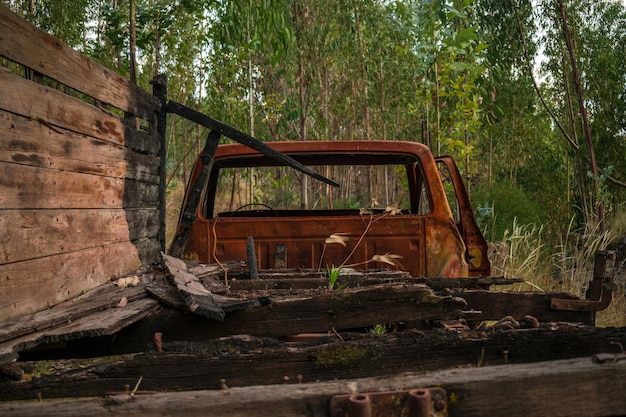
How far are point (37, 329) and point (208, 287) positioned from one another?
2.99ft

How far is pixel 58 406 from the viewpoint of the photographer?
153 centimetres

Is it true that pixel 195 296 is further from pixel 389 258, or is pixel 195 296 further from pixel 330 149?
pixel 330 149

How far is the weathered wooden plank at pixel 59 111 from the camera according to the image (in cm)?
243

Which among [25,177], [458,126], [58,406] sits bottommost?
[58,406]

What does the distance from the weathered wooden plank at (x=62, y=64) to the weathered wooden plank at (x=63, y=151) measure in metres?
0.24

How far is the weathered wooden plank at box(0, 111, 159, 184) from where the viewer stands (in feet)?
7.95

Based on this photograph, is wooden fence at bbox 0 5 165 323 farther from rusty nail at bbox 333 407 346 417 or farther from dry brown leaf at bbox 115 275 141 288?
rusty nail at bbox 333 407 346 417

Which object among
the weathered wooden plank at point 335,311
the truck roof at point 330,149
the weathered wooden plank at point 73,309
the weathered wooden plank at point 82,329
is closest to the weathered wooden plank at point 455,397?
the weathered wooden plank at point 82,329

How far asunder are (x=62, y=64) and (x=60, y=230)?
29.4 inches

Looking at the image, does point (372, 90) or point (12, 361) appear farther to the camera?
point (372, 90)

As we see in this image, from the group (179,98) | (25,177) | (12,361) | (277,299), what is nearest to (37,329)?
(12,361)

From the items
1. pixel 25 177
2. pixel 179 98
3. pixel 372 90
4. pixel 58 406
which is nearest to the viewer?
pixel 58 406

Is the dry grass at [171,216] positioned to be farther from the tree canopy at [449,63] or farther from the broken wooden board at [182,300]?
the broken wooden board at [182,300]

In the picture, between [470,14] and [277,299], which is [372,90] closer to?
[470,14]
